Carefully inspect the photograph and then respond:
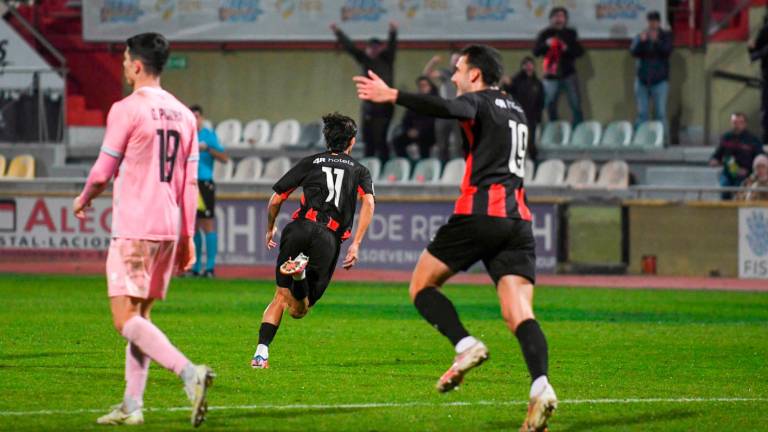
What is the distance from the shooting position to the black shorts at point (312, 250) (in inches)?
411

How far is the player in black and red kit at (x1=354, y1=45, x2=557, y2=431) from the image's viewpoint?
24.7 feet

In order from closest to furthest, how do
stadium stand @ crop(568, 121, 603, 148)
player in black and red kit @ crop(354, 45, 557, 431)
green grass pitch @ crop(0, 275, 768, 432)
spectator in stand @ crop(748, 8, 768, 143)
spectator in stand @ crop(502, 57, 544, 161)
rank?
player in black and red kit @ crop(354, 45, 557, 431), green grass pitch @ crop(0, 275, 768, 432), spectator in stand @ crop(748, 8, 768, 143), spectator in stand @ crop(502, 57, 544, 161), stadium stand @ crop(568, 121, 603, 148)

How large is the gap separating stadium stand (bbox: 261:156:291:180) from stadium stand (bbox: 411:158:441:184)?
2588 millimetres

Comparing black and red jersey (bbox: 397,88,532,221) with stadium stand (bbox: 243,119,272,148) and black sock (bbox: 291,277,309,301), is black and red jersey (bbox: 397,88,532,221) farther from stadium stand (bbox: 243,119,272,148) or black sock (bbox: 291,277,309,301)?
stadium stand (bbox: 243,119,272,148)

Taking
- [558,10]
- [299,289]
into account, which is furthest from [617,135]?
[299,289]

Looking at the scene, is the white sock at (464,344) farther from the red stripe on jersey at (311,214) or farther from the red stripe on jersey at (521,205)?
the red stripe on jersey at (311,214)

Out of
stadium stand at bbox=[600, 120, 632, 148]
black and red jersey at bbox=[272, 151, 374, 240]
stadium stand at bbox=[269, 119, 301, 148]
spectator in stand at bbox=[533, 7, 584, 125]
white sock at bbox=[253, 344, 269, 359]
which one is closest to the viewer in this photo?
white sock at bbox=[253, 344, 269, 359]

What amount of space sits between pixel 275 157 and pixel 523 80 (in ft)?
18.7

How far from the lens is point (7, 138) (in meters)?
28.3

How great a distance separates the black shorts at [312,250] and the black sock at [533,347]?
322 cm

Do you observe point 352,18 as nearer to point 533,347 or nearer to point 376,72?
point 376,72

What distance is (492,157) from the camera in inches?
299

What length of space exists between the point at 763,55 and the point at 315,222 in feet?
53.0

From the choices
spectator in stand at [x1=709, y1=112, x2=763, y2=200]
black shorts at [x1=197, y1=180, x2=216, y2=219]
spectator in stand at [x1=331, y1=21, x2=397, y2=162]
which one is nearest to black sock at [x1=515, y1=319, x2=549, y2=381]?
black shorts at [x1=197, y1=180, x2=216, y2=219]
